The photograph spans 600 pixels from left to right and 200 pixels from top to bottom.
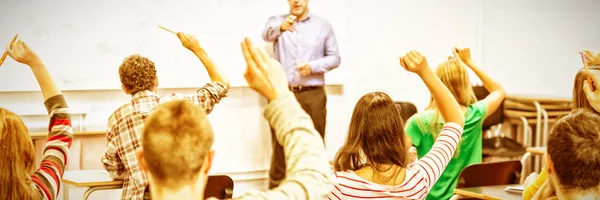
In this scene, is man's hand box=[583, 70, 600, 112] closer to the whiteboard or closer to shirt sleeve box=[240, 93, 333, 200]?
shirt sleeve box=[240, 93, 333, 200]

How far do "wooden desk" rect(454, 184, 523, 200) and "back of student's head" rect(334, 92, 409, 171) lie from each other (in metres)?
0.80

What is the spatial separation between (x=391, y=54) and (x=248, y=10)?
147 cm

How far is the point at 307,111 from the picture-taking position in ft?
18.9

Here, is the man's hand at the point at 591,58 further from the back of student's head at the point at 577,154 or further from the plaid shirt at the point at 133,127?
the plaid shirt at the point at 133,127

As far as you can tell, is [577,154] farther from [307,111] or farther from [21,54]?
[307,111]

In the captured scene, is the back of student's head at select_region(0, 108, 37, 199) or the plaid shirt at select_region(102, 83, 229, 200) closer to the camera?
the back of student's head at select_region(0, 108, 37, 199)

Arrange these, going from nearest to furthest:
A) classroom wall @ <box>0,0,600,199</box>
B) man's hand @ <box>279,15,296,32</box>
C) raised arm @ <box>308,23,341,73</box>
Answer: man's hand @ <box>279,15,296,32</box> → raised arm @ <box>308,23,341,73</box> → classroom wall @ <box>0,0,600,199</box>

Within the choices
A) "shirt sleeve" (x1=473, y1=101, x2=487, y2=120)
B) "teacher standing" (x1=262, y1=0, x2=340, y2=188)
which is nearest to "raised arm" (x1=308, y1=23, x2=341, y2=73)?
"teacher standing" (x1=262, y1=0, x2=340, y2=188)

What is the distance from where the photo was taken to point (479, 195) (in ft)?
10.9

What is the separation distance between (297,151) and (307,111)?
4321 millimetres

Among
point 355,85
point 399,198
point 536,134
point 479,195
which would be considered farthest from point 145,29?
point 536,134

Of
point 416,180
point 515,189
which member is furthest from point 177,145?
point 515,189

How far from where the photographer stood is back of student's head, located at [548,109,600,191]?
2160 mm

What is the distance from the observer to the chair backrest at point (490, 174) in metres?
3.53
